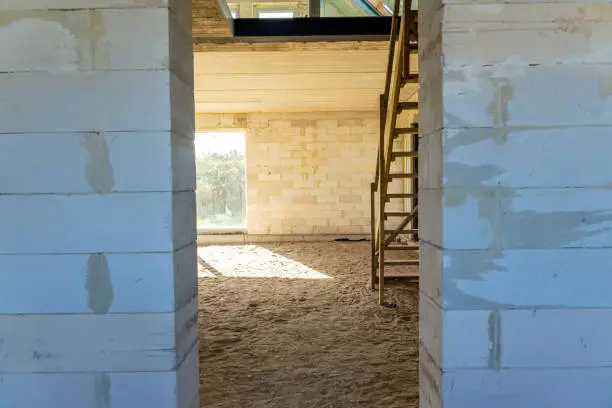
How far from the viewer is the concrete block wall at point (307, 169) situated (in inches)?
394

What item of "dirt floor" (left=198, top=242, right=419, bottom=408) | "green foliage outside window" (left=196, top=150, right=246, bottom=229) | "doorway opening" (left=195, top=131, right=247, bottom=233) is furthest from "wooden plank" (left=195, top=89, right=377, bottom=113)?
"dirt floor" (left=198, top=242, right=419, bottom=408)

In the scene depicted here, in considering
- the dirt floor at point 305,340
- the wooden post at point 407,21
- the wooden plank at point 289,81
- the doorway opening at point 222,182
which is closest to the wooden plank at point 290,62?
the wooden plank at point 289,81

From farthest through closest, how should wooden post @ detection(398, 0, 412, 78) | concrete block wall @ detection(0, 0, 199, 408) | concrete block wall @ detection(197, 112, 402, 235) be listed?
concrete block wall @ detection(197, 112, 402, 235) < wooden post @ detection(398, 0, 412, 78) < concrete block wall @ detection(0, 0, 199, 408)

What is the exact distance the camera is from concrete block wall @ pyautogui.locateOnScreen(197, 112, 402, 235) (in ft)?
32.9

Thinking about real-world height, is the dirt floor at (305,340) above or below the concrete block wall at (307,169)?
below

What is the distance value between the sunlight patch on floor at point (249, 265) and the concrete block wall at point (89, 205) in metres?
4.75

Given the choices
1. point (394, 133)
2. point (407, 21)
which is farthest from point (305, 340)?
point (407, 21)

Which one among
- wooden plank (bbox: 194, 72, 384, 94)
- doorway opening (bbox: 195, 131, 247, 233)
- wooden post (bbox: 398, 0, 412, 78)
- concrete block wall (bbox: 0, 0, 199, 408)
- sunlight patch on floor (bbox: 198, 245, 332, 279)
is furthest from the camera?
doorway opening (bbox: 195, 131, 247, 233)

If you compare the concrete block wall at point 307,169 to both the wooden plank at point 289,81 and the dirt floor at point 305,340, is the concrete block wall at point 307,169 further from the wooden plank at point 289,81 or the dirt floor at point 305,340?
the dirt floor at point 305,340

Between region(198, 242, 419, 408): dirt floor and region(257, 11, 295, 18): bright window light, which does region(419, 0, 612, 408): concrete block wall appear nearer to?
region(198, 242, 419, 408): dirt floor

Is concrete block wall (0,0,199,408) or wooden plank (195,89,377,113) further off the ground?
wooden plank (195,89,377,113)

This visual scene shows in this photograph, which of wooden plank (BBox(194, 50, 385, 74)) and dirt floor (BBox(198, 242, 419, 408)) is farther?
wooden plank (BBox(194, 50, 385, 74))

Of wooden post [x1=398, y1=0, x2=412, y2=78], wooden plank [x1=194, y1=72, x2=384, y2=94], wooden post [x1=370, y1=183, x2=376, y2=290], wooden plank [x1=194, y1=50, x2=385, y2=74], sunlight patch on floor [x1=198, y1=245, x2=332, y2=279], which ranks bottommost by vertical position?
sunlight patch on floor [x1=198, y1=245, x2=332, y2=279]

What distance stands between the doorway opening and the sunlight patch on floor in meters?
1.30
